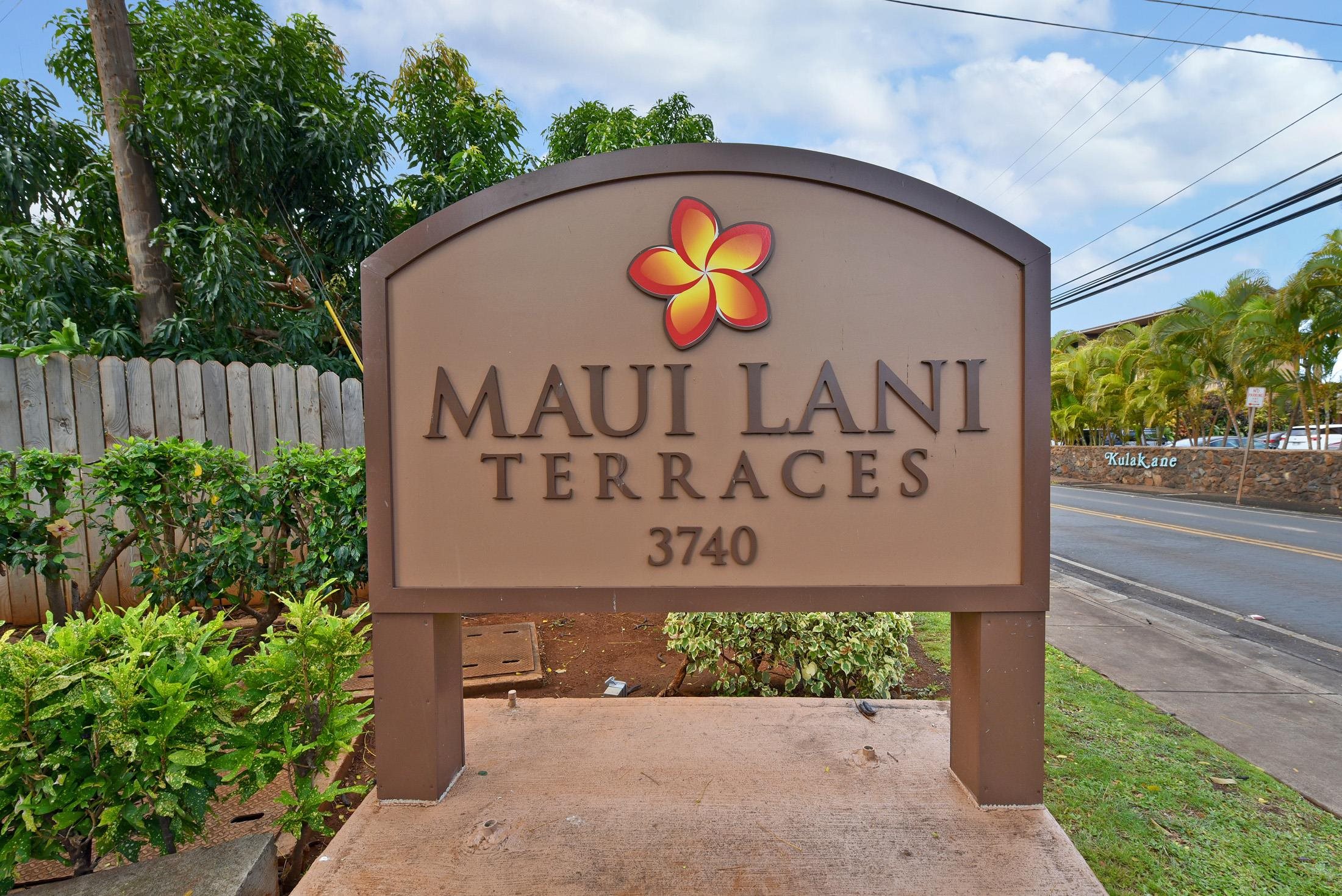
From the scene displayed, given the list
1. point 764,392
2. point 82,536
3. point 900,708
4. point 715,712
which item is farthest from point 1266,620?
point 82,536

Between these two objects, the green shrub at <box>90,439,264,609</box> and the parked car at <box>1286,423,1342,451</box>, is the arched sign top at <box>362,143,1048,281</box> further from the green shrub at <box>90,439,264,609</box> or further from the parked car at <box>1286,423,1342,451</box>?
the parked car at <box>1286,423,1342,451</box>

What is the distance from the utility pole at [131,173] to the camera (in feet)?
18.3

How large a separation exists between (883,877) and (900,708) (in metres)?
1.29

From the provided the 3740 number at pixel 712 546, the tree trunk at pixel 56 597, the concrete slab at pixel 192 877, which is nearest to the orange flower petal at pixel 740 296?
the 3740 number at pixel 712 546

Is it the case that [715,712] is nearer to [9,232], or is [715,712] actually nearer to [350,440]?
[350,440]

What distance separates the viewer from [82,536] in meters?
4.39

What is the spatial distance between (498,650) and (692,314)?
303cm

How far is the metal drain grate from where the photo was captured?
3.97m

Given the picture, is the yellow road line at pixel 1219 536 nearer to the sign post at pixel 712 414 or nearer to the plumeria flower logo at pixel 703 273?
the sign post at pixel 712 414

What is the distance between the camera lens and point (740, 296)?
2312 millimetres

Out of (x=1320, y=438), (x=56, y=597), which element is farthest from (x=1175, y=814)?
(x=1320, y=438)

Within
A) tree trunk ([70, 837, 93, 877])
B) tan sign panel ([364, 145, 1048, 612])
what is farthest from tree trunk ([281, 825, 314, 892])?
tan sign panel ([364, 145, 1048, 612])

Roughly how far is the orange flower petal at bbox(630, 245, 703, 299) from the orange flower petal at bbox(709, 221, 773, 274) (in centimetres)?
12

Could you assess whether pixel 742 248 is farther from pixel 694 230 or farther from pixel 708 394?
pixel 708 394
